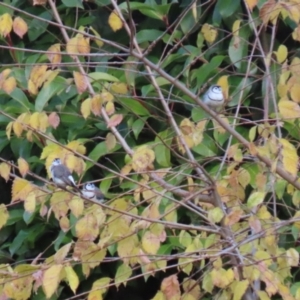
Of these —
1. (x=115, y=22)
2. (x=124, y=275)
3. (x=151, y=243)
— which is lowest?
(x=124, y=275)

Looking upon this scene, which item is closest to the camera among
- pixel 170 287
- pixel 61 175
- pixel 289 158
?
pixel 289 158

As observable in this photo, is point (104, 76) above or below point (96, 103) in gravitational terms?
below

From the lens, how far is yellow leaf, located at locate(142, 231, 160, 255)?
2.26m

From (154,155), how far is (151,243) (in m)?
0.27

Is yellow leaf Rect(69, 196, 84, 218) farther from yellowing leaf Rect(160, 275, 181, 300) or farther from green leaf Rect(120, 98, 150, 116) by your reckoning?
green leaf Rect(120, 98, 150, 116)

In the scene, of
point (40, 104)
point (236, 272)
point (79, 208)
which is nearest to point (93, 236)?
point (79, 208)

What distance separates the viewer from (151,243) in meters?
2.28

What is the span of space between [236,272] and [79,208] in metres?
0.56

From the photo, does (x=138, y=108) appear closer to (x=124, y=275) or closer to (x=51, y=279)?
(x=124, y=275)

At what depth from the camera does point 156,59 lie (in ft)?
11.4

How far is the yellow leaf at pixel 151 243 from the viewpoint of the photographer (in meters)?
2.26

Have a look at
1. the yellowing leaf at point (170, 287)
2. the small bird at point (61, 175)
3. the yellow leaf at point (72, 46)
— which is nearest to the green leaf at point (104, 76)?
the small bird at point (61, 175)

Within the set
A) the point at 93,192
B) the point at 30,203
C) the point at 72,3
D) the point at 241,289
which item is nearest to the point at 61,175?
the point at 93,192

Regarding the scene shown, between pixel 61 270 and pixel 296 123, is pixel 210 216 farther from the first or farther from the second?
pixel 296 123
